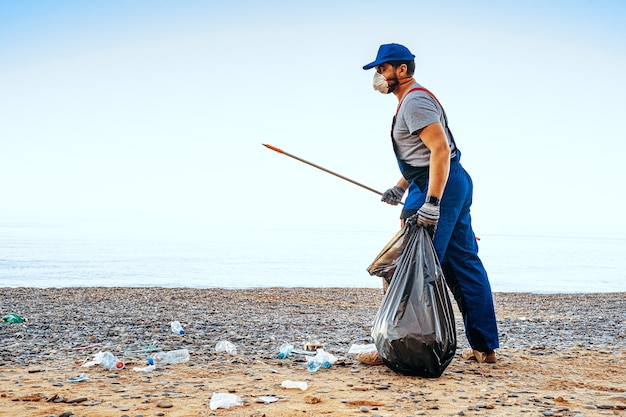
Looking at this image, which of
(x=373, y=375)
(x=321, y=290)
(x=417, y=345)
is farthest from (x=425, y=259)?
(x=321, y=290)

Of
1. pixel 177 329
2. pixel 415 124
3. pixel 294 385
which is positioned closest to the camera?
pixel 294 385

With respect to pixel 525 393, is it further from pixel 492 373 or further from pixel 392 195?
pixel 392 195

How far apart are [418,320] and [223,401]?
4.15 feet

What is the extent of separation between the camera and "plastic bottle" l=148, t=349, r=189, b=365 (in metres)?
3.96

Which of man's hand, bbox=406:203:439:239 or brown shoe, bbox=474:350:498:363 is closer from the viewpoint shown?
man's hand, bbox=406:203:439:239

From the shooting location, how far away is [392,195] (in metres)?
4.33

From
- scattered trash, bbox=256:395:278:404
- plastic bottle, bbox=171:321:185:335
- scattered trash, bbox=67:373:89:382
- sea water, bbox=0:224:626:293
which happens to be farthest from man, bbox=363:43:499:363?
sea water, bbox=0:224:626:293

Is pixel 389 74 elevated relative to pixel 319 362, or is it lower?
elevated

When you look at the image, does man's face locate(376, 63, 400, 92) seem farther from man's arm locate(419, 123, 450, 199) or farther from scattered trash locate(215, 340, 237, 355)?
scattered trash locate(215, 340, 237, 355)

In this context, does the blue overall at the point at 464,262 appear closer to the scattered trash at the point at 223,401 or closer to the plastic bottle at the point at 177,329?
the scattered trash at the point at 223,401

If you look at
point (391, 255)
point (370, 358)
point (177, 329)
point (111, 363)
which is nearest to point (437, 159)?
point (391, 255)

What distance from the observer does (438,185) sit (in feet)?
11.5

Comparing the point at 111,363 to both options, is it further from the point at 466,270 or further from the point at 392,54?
the point at 392,54

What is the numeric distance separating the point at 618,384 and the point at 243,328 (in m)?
3.41
